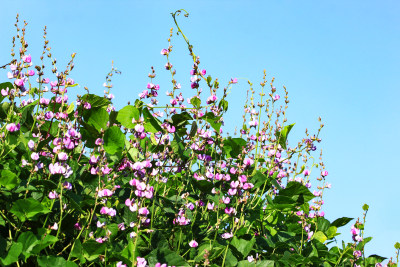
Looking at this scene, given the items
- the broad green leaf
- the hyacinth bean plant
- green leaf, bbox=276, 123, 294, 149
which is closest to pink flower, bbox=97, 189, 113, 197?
the hyacinth bean plant

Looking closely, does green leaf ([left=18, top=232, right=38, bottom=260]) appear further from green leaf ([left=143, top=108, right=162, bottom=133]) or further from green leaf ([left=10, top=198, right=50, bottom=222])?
green leaf ([left=143, top=108, right=162, bottom=133])

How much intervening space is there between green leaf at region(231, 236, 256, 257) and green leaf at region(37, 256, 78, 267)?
101 cm

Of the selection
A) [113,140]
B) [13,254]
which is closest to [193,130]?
[113,140]

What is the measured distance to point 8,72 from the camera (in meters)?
2.93

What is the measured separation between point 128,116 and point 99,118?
0.17 metres

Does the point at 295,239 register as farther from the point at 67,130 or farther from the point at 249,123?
the point at 67,130

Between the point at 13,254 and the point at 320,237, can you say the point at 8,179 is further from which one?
the point at 320,237

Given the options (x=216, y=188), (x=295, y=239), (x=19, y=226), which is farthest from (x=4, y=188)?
(x=295, y=239)

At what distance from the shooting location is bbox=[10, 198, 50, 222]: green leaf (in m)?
2.36

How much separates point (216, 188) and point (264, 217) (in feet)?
1.90

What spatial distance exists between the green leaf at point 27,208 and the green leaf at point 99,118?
0.67m

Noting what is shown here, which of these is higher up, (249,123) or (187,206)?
(249,123)

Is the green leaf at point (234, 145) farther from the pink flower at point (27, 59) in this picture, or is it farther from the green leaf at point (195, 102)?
the pink flower at point (27, 59)

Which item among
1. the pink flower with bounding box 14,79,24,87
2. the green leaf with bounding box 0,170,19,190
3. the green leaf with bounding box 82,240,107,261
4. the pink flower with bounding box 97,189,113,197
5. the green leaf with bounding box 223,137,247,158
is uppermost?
the green leaf with bounding box 223,137,247,158
